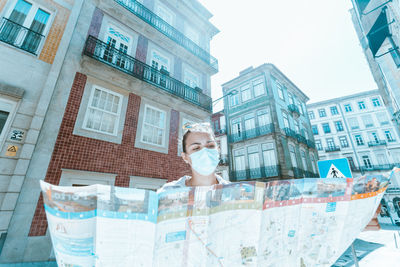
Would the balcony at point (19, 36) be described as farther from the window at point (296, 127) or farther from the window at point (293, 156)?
the window at point (296, 127)

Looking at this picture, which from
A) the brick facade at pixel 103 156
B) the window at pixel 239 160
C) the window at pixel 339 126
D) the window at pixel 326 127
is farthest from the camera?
the window at pixel 326 127

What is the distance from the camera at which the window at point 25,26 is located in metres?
5.36

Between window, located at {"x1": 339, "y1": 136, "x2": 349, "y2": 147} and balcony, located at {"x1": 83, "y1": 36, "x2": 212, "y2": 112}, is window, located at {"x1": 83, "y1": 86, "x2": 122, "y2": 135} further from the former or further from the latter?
window, located at {"x1": 339, "y1": 136, "x2": 349, "y2": 147}

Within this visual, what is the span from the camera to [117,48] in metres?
7.93

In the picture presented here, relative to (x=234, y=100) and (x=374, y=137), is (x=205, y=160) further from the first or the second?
(x=374, y=137)

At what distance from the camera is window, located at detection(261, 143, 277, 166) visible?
56.7 feet

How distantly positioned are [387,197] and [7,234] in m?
41.2

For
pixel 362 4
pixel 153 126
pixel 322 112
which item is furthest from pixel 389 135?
pixel 153 126

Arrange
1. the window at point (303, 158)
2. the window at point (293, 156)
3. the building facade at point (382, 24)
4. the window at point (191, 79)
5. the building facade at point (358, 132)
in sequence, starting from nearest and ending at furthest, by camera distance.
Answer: the building facade at point (382, 24) → the window at point (191, 79) → the window at point (293, 156) → the window at point (303, 158) → the building facade at point (358, 132)

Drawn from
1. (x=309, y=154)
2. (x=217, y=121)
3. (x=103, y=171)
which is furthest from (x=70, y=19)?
(x=309, y=154)

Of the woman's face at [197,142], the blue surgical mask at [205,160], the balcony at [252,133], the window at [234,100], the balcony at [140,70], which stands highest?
the window at [234,100]

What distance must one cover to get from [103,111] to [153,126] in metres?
2.16

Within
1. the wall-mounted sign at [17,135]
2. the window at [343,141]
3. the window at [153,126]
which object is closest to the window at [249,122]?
the window at [153,126]

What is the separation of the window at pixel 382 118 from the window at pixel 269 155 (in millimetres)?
27020
